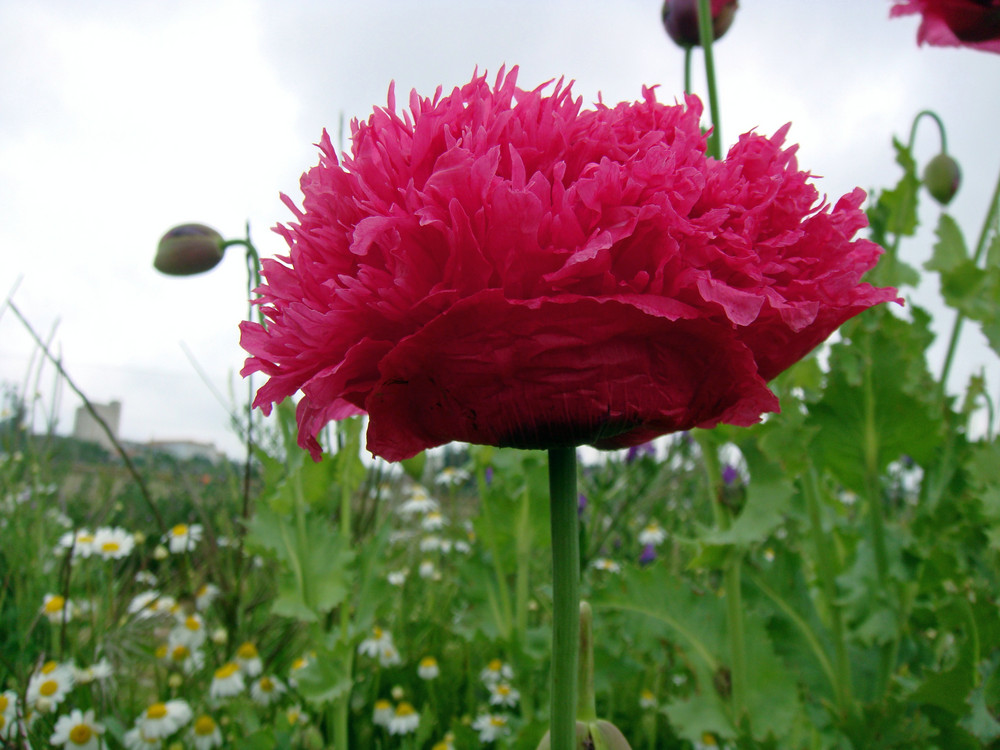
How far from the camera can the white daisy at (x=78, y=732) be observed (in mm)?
1040

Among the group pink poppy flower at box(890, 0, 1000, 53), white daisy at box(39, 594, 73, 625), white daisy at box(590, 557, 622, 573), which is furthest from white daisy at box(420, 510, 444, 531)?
pink poppy flower at box(890, 0, 1000, 53)

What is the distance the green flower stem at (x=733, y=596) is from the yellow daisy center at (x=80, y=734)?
893 millimetres

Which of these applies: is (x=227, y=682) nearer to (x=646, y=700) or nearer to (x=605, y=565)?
(x=646, y=700)

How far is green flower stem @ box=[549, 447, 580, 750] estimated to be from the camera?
16.1 inches

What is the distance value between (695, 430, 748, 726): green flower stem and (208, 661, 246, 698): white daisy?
0.81 m

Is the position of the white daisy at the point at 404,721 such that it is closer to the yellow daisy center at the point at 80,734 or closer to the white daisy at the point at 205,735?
the white daisy at the point at 205,735

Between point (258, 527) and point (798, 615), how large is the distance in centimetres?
87

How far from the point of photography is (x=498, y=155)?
15.3 inches

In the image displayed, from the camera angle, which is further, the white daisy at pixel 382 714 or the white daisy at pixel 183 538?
the white daisy at pixel 183 538

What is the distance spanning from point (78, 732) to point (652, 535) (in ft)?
5.81

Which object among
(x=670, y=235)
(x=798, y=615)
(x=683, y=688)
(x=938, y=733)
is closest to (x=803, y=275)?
(x=670, y=235)

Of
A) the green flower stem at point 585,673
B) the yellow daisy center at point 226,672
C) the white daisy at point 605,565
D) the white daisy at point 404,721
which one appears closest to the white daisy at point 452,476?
the white daisy at point 605,565

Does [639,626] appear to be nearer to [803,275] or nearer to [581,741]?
[581,741]

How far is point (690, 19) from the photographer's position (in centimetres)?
112
